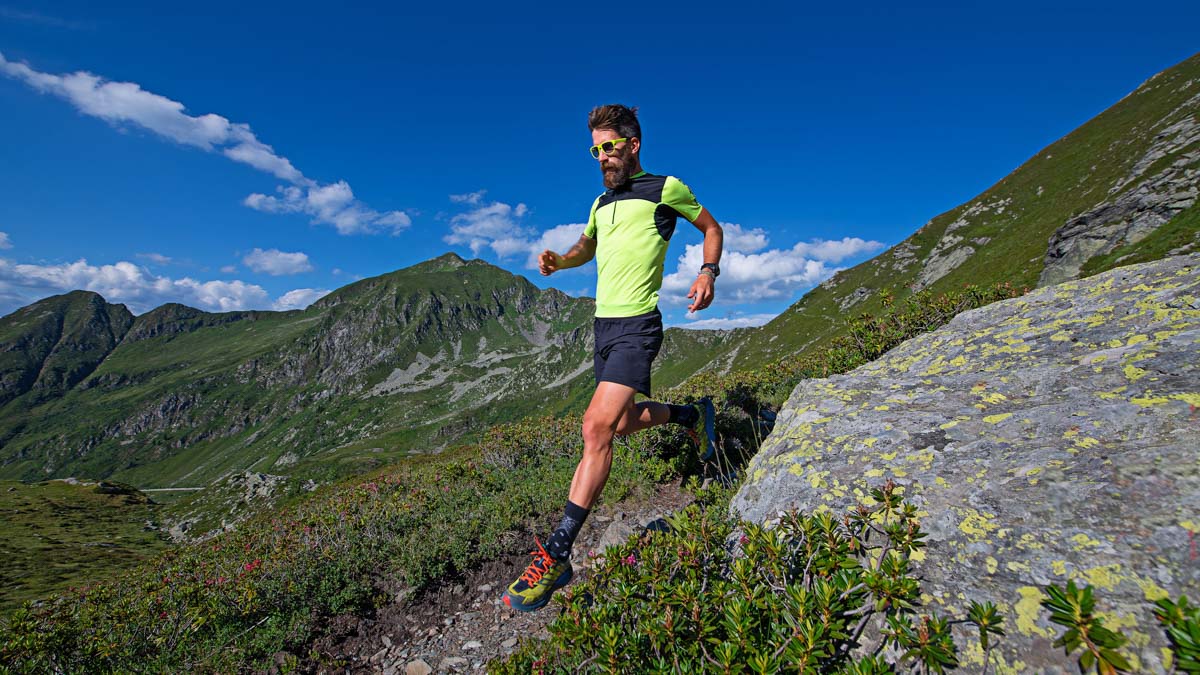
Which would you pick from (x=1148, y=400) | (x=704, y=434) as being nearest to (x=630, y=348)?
(x=704, y=434)

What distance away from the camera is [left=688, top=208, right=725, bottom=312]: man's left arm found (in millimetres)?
4777

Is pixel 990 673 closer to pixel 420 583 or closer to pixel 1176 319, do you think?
pixel 1176 319

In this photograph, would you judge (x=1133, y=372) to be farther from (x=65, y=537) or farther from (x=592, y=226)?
(x=65, y=537)

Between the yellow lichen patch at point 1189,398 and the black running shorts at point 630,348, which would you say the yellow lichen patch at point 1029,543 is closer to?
the yellow lichen patch at point 1189,398

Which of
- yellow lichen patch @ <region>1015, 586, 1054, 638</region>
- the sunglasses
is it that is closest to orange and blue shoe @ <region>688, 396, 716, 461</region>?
the sunglasses

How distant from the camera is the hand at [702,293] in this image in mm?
4758

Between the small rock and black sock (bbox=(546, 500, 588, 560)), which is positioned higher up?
black sock (bbox=(546, 500, 588, 560))

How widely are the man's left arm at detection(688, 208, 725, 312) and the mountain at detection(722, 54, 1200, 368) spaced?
96.9 feet

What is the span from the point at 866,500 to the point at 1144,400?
6.14ft

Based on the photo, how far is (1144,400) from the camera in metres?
3.08

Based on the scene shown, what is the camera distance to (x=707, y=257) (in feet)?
16.8

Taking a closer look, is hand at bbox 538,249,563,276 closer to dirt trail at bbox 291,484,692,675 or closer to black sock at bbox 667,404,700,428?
black sock at bbox 667,404,700,428

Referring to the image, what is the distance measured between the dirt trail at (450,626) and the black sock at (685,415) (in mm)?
1189

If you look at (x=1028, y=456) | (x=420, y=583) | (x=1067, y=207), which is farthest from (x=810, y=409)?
(x=1067, y=207)
